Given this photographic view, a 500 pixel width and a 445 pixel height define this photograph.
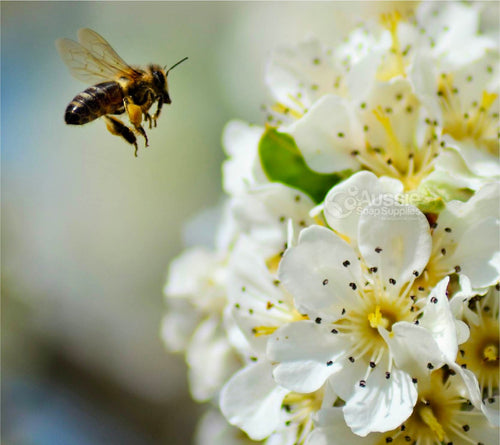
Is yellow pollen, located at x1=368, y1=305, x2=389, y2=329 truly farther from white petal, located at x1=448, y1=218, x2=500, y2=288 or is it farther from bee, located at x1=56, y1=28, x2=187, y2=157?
bee, located at x1=56, y1=28, x2=187, y2=157

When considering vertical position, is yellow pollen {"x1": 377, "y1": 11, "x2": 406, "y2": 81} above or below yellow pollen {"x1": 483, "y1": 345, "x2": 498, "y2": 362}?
above

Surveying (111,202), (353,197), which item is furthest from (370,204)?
(111,202)

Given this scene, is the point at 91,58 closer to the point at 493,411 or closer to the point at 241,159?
the point at 241,159

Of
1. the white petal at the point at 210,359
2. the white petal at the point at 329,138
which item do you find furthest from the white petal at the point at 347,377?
the white petal at the point at 210,359

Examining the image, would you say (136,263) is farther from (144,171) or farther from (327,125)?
(327,125)

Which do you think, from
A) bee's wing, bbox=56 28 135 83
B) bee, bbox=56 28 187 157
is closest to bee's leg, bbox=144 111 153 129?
bee, bbox=56 28 187 157

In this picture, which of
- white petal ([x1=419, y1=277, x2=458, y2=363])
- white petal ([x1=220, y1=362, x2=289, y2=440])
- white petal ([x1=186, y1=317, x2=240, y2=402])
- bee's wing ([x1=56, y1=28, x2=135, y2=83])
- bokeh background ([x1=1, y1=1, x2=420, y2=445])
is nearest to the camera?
white petal ([x1=419, y1=277, x2=458, y2=363])
